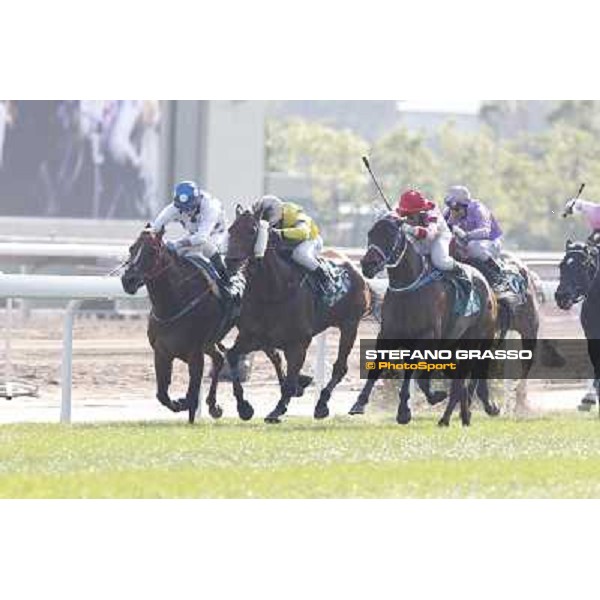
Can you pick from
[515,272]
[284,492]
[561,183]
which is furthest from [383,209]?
[561,183]

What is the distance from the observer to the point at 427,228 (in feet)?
47.6

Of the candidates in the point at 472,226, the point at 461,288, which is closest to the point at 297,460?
the point at 461,288

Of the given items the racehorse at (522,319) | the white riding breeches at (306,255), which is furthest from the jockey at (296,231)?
the racehorse at (522,319)

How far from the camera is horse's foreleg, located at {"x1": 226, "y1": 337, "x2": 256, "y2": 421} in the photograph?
1430 cm

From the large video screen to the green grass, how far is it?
122 ft

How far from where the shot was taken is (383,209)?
14.1 metres

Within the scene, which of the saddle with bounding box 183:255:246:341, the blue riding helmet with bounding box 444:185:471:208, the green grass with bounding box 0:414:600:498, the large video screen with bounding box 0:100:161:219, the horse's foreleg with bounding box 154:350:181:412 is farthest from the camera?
the large video screen with bounding box 0:100:161:219

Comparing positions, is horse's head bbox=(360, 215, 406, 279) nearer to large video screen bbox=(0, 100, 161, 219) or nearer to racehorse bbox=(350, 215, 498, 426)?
racehorse bbox=(350, 215, 498, 426)

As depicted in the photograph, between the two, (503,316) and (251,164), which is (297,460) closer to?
(503,316)

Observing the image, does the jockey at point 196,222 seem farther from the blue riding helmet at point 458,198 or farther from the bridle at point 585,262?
the bridle at point 585,262

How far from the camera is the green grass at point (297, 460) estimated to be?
409 inches

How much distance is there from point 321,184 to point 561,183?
7.52m

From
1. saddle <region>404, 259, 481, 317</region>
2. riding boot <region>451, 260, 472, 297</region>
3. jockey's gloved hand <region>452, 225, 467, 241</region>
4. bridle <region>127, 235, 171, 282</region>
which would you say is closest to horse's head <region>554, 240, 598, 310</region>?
jockey's gloved hand <region>452, 225, 467, 241</region>

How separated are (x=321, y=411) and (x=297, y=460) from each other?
321 cm
